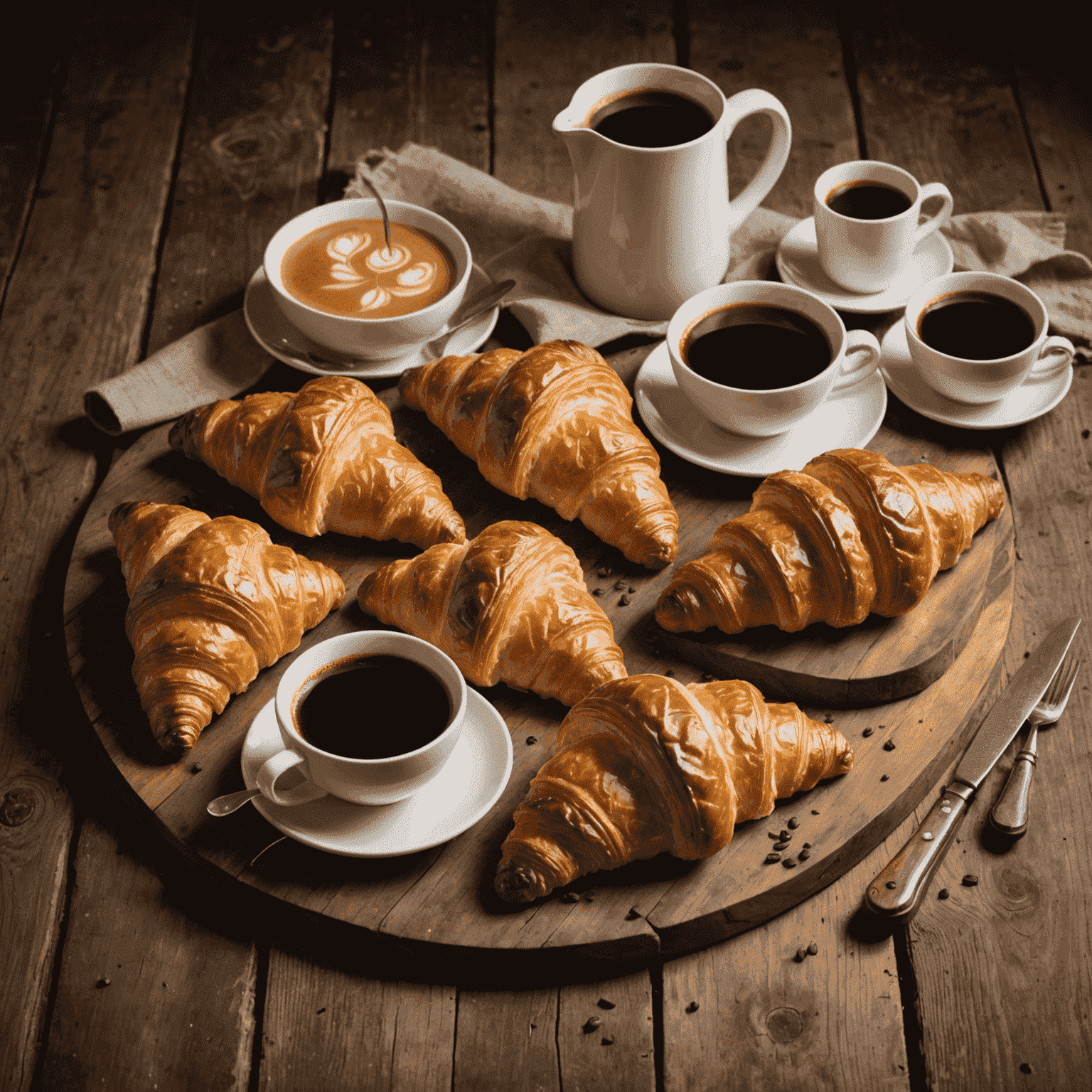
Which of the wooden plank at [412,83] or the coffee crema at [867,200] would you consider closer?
the coffee crema at [867,200]

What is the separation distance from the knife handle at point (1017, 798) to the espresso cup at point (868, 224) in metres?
1.28

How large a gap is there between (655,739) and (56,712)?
49.4 inches

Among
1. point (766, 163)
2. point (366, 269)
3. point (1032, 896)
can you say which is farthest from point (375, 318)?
point (1032, 896)

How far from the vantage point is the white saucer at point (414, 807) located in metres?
2.05

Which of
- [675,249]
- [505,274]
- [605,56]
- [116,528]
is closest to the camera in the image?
[116,528]

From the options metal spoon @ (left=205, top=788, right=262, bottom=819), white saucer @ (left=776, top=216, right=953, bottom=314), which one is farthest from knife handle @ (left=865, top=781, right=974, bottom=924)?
white saucer @ (left=776, top=216, right=953, bottom=314)

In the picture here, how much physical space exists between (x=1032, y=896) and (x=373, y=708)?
125cm

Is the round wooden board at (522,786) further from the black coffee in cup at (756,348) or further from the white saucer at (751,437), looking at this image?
the black coffee in cup at (756,348)

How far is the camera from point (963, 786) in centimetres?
225

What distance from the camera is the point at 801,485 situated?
2357mm

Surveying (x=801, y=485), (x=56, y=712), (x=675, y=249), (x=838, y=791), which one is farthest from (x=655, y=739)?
(x=675, y=249)

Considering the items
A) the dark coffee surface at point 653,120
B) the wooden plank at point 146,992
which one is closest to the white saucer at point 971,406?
the dark coffee surface at point 653,120

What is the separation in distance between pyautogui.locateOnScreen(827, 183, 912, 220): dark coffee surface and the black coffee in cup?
49cm

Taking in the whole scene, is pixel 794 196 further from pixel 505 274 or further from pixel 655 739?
pixel 655 739
